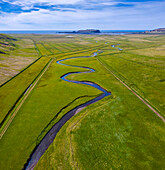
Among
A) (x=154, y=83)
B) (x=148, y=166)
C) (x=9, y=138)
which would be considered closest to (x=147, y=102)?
(x=154, y=83)

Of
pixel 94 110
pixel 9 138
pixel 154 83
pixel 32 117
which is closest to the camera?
pixel 9 138

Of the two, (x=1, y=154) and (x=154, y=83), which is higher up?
(x=154, y=83)

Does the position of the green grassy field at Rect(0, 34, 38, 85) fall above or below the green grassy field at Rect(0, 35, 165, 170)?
above

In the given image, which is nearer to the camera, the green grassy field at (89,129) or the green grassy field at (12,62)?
the green grassy field at (89,129)

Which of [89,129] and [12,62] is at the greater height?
[12,62]

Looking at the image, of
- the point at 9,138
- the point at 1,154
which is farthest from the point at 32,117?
the point at 1,154

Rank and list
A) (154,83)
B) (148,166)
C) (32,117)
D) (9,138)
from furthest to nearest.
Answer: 1. (154,83)
2. (32,117)
3. (9,138)
4. (148,166)

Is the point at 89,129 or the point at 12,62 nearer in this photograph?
the point at 89,129

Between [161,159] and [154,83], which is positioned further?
[154,83]

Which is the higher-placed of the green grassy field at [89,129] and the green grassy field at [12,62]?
the green grassy field at [12,62]

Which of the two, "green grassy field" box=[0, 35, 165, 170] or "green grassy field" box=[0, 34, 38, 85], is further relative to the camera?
"green grassy field" box=[0, 34, 38, 85]

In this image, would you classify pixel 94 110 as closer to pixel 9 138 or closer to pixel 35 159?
pixel 35 159
